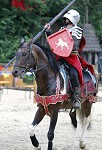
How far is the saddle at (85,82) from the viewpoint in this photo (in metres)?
8.95

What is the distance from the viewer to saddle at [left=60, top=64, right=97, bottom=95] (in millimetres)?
8953

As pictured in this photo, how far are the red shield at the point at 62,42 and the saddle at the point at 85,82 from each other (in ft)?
0.97

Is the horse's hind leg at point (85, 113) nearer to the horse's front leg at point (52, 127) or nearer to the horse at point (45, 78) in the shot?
the horse at point (45, 78)

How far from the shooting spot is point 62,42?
9.03m

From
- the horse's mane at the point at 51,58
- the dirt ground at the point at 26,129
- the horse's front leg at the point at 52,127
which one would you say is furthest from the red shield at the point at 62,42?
the dirt ground at the point at 26,129

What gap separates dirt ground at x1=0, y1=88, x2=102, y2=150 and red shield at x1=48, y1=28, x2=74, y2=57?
1823 millimetres

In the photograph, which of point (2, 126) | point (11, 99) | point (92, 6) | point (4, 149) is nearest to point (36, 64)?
point (4, 149)

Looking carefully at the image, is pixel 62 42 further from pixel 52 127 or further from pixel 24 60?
pixel 52 127

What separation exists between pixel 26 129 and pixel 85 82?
9.18 feet

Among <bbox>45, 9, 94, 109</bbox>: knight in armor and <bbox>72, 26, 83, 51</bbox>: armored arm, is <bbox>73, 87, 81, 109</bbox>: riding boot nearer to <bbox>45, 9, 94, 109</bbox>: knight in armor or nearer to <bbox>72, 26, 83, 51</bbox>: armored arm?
<bbox>45, 9, 94, 109</bbox>: knight in armor

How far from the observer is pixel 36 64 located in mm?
8641

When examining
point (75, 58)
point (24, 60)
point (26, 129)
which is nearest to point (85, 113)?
point (75, 58)

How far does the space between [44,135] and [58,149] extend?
5.44ft

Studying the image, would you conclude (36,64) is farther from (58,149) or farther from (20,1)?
(20,1)
